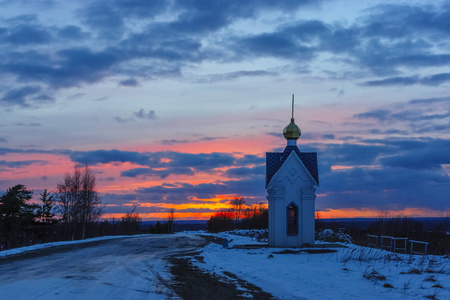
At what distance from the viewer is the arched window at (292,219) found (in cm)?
2534

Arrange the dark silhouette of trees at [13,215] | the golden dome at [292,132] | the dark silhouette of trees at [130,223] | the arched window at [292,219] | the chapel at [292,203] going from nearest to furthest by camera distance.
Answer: the chapel at [292,203] → the arched window at [292,219] → the golden dome at [292,132] → the dark silhouette of trees at [13,215] → the dark silhouette of trees at [130,223]

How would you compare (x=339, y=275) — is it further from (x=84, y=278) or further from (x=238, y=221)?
(x=238, y=221)

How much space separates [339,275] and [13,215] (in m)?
45.0

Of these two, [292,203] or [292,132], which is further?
[292,132]

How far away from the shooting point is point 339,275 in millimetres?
13906

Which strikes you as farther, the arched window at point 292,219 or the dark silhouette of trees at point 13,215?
the dark silhouette of trees at point 13,215

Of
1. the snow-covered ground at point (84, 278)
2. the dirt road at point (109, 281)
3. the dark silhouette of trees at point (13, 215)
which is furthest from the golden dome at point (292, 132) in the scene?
the dark silhouette of trees at point (13, 215)

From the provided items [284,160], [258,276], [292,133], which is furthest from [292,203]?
[258,276]

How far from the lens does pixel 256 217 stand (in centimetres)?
5509

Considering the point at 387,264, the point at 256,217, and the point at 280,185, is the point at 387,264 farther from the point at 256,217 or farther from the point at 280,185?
the point at 256,217

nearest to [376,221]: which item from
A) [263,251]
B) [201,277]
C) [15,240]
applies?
[263,251]

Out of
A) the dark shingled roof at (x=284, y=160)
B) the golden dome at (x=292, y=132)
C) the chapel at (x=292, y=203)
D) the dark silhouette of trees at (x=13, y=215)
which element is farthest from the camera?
the dark silhouette of trees at (x=13, y=215)

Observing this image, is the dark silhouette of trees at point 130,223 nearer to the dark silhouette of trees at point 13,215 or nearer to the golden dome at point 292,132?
the dark silhouette of trees at point 13,215

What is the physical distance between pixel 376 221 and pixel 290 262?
72.8 feet
